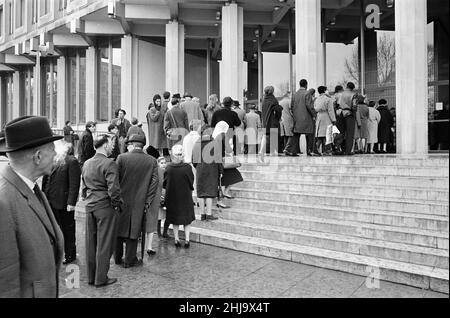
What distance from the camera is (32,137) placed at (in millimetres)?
2373

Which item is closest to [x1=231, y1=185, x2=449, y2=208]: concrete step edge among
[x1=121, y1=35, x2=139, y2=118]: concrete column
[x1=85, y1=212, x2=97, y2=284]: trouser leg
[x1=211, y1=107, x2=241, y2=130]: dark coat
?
[x1=211, y1=107, x2=241, y2=130]: dark coat

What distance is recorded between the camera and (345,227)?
20.1ft

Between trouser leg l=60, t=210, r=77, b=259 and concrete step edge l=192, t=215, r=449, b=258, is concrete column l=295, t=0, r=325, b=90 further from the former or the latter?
trouser leg l=60, t=210, r=77, b=259

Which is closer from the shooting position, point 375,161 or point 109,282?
point 109,282

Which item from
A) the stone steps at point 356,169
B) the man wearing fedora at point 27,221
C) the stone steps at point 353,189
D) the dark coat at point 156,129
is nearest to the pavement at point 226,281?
the stone steps at point 353,189

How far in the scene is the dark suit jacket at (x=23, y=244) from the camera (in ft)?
6.89

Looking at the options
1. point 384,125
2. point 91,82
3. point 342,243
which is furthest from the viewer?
point 91,82

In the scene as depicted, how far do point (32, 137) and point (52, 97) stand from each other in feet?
85.7

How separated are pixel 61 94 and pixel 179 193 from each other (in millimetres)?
20572

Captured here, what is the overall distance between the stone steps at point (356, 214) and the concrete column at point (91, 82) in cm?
1662

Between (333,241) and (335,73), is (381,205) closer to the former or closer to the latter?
(333,241)

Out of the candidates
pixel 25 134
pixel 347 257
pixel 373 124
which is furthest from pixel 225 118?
pixel 25 134

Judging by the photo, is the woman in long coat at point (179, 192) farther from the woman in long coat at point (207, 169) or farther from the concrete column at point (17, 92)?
the concrete column at point (17, 92)

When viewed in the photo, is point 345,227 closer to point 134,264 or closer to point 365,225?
point 365,225
